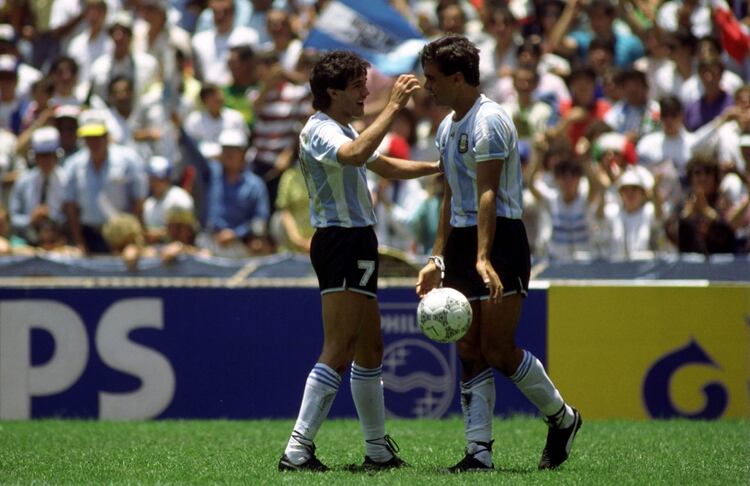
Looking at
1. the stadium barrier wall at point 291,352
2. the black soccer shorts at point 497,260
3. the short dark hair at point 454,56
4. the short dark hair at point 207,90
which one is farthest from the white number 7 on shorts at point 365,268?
the short dark hair at point 207,90

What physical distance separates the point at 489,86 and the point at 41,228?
217 inches

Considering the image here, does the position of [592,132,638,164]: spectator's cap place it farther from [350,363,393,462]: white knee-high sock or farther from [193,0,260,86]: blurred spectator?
[350,363,393,462]: white knee-high sock

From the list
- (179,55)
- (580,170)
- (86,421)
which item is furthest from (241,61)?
(86,421)

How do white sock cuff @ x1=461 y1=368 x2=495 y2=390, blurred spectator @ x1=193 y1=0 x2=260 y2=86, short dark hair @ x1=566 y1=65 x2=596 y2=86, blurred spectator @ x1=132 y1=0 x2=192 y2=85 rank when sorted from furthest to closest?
blurred spectator @ x1=193 y1=0 x2=260 y2=86, blurred spectator @ x1=132 y1=0 x2=192 y2=85, short dark hair @ x1=566 y1=65 x2=596 y2=86, white sock cuff @ x1=461 y1=368 x2=495 y2=390

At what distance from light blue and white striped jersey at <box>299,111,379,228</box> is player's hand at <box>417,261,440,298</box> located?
0.45 m

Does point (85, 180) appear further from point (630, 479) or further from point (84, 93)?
point (630, 479)

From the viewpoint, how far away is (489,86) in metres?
16.1

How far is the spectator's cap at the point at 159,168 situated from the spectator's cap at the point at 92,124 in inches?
24.1

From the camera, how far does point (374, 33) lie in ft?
46.7

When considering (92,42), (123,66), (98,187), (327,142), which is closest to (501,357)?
(327,142)

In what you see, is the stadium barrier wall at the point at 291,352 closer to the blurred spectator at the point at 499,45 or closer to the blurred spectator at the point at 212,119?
the blurred spectator at the point at 212,119

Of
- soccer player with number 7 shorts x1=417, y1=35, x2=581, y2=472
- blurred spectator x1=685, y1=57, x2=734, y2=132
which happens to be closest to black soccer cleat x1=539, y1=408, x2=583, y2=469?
soccer player with number 7 shorts x1=417, y1=35, x2=581, y2=472

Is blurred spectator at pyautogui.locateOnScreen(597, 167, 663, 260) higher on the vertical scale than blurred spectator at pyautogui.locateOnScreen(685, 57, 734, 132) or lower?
lower

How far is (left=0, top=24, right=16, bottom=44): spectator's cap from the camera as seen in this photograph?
17.5 metres
